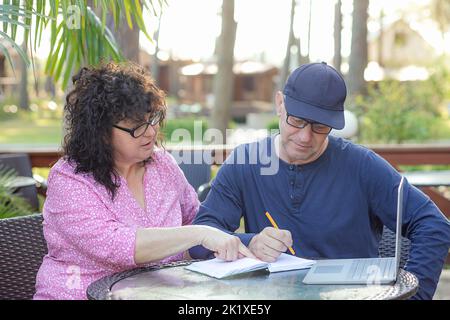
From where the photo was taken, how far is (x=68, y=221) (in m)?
2.57

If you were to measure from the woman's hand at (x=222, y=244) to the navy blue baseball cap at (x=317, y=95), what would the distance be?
0.55 m

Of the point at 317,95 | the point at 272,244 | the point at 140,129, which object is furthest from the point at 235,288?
the point at 317,95

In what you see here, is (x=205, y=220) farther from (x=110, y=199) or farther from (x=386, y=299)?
(x=386, y=299)

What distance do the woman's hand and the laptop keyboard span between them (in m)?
0.33

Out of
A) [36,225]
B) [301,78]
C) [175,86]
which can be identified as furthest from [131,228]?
[175,86]

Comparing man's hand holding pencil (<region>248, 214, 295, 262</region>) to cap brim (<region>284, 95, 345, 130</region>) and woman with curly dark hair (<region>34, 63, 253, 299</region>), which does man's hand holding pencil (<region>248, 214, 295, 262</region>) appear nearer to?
woman with curly dark hair (<region>34, 63, 253, 299</region>)

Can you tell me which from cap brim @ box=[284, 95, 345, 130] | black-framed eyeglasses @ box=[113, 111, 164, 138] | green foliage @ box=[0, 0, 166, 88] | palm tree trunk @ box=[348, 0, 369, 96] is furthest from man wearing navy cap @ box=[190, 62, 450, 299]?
palm tree trunk @ box=[348, 0, 369, 96]

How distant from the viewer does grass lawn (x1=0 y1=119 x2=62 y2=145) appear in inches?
1014

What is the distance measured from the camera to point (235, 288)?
2.26 m

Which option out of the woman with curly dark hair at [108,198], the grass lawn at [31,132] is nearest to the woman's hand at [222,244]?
the woman with curly dark hair at [108,198]

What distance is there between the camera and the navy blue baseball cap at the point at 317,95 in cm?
279

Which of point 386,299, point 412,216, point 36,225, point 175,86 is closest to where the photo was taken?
point 386,299

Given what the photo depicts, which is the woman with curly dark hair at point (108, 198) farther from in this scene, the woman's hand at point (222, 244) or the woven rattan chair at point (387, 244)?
the woven rattan chair at point (387, 244)

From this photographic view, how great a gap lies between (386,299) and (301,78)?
3.29 feet
